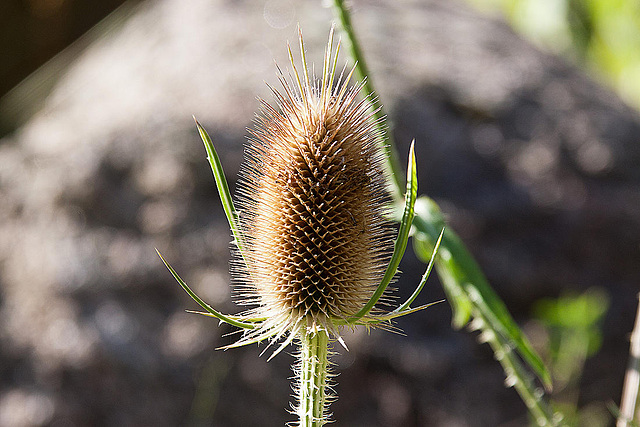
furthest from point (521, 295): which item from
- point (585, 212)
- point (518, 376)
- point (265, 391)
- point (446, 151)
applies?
point (518, 376)

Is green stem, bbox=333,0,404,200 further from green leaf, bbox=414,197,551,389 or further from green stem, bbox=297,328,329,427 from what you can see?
green stem, bbox=297,328,329,427

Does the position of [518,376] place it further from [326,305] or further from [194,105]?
[194,105]

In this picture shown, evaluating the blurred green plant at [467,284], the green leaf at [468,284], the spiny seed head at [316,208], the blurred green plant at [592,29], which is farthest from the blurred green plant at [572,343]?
the blurred green plant at [592,29]

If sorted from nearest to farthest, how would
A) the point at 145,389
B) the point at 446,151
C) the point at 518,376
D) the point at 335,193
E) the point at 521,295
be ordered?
the point at 335,193
the point at 518,376
the point at 145,389
the point at 521,295
the point at 446,151

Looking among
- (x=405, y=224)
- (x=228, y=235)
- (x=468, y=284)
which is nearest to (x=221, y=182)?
(x=405, y=224)

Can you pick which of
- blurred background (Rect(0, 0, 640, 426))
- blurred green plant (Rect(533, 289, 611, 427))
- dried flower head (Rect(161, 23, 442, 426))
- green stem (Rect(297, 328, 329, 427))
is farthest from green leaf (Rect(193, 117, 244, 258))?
blurred green plant (Rect(533, 289, 611, 427))

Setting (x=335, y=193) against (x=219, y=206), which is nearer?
(x=335, y=193)
